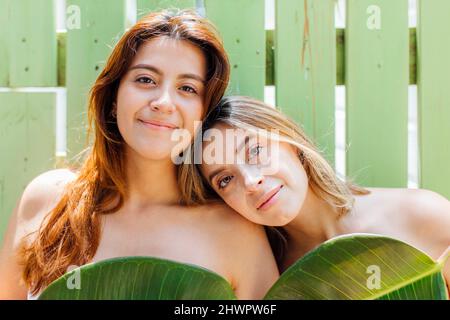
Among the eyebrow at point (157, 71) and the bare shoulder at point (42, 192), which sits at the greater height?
the eyebrow at point (157, 71)

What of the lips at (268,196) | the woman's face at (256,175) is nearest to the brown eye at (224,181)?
the woman's face at (256,175)

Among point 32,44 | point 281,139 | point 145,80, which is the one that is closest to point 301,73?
point 281,139

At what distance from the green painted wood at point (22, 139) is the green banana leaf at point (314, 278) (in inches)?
39.7

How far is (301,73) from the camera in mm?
1714

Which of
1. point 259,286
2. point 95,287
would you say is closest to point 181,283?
point 95,287

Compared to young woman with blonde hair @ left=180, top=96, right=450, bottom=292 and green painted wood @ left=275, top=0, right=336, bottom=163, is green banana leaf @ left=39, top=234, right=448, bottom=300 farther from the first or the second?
green painted wood @ left=275, top=0, right=336, bottom=163

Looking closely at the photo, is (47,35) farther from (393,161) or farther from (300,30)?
(393,161)

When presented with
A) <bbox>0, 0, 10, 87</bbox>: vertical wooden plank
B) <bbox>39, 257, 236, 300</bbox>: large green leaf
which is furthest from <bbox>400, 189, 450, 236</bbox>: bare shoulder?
<bbox>0, 0, 10, 87</bbox>: vertical wooden plank

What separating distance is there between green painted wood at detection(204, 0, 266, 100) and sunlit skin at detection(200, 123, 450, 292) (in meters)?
0.24

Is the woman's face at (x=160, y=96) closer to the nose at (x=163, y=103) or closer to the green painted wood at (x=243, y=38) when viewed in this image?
the nose at (x=163, y=103)

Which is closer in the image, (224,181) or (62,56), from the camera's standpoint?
(224,181)

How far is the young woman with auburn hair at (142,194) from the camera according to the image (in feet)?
4.75

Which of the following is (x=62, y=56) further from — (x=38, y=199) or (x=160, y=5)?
(x=38, y=199)

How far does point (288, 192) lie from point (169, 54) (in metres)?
0.47
